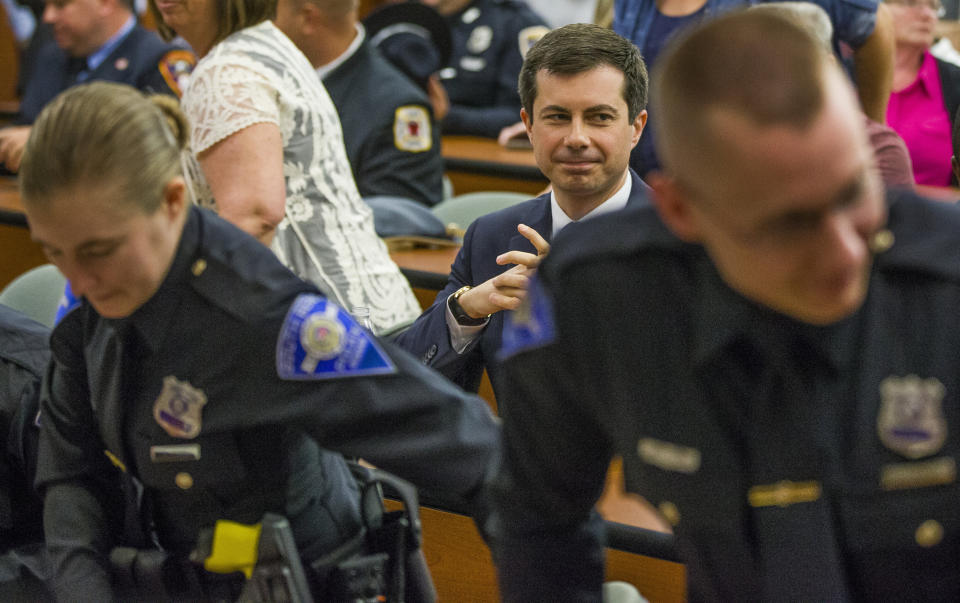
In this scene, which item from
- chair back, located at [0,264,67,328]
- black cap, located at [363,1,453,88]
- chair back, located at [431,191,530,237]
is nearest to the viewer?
chair back, located at [0,264,67,328]

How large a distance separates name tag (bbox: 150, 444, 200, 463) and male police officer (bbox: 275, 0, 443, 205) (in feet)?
7.39

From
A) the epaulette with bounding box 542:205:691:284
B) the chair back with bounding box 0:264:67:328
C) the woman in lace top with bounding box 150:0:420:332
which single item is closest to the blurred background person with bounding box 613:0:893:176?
the woman in lace top with bounding box 150:0:420:332

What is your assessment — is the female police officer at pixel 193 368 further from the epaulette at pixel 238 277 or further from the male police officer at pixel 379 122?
the male police officer at pixel 379 122

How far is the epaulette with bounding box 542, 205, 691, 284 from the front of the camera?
0.94 metres

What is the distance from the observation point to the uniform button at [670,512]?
961 millimetres

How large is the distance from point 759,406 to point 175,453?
29.0 inches

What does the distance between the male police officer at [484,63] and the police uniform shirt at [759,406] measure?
12.9 ft

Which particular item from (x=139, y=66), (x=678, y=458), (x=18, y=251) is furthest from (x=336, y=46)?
(x=678, y=458)

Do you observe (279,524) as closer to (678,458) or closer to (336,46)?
(678,458)

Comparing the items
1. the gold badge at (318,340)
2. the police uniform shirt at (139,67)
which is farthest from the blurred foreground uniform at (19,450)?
the police uniform shirt at (139,67)

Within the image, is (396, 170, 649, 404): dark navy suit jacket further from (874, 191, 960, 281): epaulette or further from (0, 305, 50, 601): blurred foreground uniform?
(874, 191, 960, 281): epaulette

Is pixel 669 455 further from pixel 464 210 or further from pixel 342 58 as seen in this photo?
pixel 342 58

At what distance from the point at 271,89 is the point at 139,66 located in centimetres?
219

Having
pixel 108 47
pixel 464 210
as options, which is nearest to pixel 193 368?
pixel 464 210
